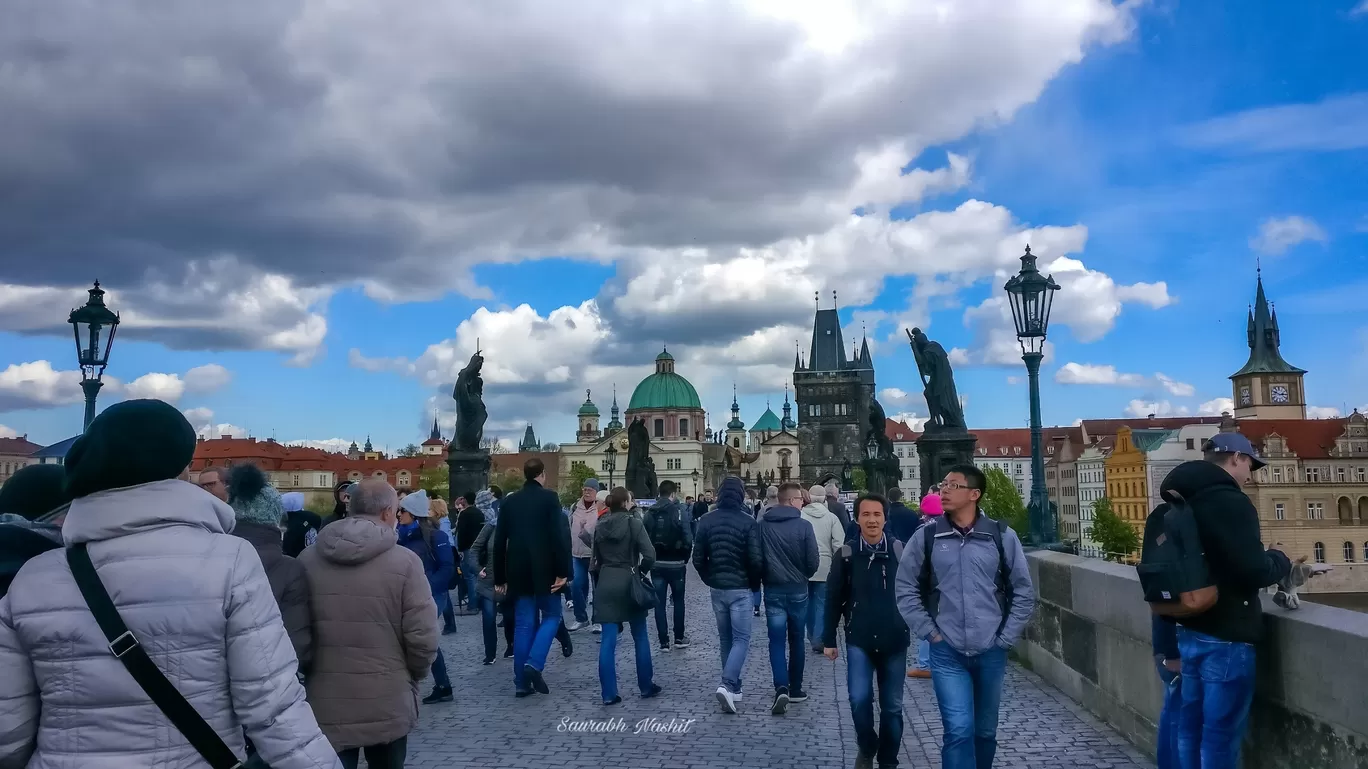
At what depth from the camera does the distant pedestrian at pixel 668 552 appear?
10875 millimetres

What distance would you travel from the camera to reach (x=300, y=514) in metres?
8.31

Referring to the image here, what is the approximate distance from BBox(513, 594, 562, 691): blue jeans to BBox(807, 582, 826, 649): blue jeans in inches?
120

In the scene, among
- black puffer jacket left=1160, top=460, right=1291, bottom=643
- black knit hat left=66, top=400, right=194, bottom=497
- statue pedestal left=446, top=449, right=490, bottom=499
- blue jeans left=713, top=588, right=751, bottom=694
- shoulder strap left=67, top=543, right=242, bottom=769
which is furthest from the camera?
statue pedestal left=446, top=449, right=490, bottom=499

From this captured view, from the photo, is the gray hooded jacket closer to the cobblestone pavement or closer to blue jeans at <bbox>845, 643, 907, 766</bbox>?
blue jeans at <bbox>845, 643, 907, 766</bbox>

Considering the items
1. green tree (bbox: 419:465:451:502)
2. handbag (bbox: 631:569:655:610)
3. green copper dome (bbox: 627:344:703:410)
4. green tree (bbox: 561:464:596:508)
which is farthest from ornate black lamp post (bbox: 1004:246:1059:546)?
green copper dome (bbox: 627:344:703:410)

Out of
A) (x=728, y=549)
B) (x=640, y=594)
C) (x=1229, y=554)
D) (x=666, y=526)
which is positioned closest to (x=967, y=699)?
(x=1229, y=554)

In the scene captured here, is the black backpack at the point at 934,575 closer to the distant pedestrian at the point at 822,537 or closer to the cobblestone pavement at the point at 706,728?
the cobblestone pavement at the point at 706,728

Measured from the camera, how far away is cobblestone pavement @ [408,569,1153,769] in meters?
6.45

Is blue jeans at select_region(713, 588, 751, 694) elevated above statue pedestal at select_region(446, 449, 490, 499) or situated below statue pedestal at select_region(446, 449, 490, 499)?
below

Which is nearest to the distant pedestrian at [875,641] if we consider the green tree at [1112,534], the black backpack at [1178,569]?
the black backpack at [1178,569]

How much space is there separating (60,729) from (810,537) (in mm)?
6695

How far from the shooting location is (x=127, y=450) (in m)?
2.45

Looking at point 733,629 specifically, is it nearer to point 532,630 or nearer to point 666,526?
point 532,630

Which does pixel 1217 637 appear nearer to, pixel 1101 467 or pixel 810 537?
pixel 810 537
